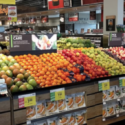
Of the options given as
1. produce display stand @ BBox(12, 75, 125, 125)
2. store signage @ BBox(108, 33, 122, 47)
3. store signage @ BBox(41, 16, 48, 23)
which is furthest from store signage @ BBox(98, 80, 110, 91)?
store signage @ BBox(41, 16, 48, 23)

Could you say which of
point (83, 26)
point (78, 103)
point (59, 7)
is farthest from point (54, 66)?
point (83, 26)

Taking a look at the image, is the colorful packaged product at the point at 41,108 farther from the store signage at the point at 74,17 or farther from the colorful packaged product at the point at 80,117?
the store signage at the point at 74,17

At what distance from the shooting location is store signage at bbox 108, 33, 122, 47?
5.83 metres

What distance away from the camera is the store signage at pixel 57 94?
3.48 metres

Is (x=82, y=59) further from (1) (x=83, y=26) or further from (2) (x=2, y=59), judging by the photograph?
(1) (x=83, y=26)

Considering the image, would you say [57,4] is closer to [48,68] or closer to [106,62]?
[106,62]

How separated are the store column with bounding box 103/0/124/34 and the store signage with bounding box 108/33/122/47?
142 cm

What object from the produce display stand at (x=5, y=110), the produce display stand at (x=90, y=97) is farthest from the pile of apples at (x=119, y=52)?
the produce display stand at (x=5, y=110)

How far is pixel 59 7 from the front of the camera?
10.1 m

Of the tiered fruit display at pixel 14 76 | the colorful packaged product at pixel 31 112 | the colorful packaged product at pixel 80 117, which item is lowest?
the colorful packaged product at pixel 80 117

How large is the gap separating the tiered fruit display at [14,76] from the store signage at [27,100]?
11 centimetres

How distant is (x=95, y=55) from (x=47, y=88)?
6.18 feet

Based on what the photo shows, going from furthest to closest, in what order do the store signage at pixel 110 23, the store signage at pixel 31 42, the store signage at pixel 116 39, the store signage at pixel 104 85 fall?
1. the store signage at pixel 110 23
2. the store signage at pixel 116 39
3. the store signage at pixel 31 42
4. the store signage at pixel 104 85

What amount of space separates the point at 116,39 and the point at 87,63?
1.89 meters
